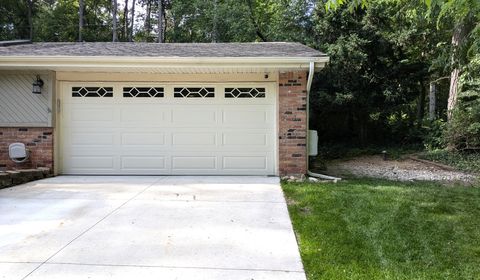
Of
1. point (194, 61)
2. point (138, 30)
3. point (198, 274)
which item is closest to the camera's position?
point (198, 274)

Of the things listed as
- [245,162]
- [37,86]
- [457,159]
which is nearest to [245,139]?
[245,162]

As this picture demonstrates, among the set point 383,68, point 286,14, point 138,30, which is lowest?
point 383,68

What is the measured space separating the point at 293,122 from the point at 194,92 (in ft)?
7.11

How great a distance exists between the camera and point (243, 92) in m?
8.55

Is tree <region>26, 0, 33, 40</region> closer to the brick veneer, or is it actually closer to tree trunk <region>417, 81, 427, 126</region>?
the brick veneer

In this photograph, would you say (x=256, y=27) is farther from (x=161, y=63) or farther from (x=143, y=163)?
(x=143, y=163)

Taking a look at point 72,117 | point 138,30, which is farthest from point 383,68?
point 138,30

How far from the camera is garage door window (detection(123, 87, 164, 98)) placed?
28.2 feet

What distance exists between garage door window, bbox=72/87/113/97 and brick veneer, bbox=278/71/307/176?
3.59 m

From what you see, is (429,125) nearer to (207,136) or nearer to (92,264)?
(207,136)

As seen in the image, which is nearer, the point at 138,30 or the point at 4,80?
the point at 4,80

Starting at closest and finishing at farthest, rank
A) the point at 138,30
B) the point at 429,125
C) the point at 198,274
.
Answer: the point at 198,274
the point at 429,125
the point at 138,30

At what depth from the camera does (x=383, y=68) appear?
14398 millimetres

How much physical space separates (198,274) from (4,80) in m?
7.13
